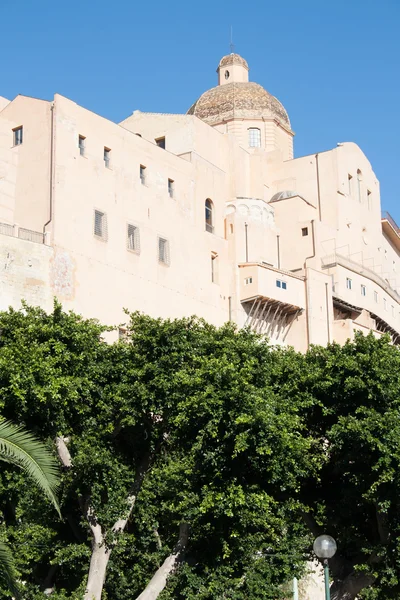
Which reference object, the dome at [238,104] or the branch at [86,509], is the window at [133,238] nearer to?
the dome at [238,104]

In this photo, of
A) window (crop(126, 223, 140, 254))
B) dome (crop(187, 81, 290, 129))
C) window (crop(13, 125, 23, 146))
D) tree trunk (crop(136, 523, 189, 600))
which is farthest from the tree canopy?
dome (crop(187, 81, 290, 129))

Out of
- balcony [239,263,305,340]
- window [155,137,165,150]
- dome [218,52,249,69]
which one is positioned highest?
dome [218,52,249,69]

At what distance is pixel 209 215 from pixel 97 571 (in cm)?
3293

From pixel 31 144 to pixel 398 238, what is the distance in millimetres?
35215

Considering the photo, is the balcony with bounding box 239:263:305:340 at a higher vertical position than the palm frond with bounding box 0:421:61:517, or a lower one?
higher

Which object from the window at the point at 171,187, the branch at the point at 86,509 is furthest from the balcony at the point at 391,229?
the branch at the point at 86,509

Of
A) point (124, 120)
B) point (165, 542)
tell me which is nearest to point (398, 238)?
point (124, 120)

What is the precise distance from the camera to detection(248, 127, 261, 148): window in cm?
6869

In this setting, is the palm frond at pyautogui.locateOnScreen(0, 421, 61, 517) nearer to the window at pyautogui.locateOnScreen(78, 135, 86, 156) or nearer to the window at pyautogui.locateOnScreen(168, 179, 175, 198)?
the window at pyautogui.locateOnScreen(78, 135, 86, 156)

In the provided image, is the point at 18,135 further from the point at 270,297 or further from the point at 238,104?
the point at 238,104

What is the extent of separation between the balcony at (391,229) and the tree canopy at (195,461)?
42.9 m

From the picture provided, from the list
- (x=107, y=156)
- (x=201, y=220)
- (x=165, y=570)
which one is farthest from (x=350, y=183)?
(x=165, y=570)

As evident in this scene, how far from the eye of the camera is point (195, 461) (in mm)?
27891

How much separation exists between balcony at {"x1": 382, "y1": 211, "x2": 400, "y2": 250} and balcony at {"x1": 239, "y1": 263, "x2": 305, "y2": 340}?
54.0 ft
